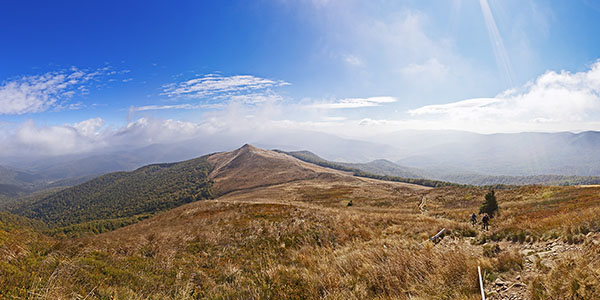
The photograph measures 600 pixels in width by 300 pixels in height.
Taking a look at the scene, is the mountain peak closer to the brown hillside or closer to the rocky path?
the brown hillside

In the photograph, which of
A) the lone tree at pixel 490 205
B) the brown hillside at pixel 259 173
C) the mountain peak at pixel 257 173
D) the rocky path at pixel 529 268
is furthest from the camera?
the mountain peak at pixel 257 173

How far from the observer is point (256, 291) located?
5.72m

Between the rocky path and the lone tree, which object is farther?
the lone tree

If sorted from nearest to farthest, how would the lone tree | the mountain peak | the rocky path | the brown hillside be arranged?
the rocky path
the lone tree
the brown hillside
the mountain peak

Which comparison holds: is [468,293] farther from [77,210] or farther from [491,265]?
[77,210]

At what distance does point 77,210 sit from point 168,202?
11057 cm

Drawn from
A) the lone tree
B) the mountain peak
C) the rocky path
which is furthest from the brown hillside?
the rocky path

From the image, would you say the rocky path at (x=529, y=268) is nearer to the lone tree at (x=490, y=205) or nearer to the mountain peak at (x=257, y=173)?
the lone tree at (x=490, y=205)

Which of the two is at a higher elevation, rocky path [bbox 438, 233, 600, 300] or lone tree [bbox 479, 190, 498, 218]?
rocky path [bbox 438, 233, 600, 300]

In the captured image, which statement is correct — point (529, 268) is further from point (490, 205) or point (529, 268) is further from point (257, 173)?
point (257, 173)

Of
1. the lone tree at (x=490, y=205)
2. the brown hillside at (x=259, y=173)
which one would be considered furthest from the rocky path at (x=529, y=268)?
the brown hillside at (x=259, y=173)

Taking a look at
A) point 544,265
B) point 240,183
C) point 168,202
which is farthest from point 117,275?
point 168,202

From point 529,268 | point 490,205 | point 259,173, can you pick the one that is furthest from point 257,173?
point 529,268

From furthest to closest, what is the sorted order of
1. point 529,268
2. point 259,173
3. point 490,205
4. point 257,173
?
point 257,173, point 259,173, point 490,205, point 529,268
